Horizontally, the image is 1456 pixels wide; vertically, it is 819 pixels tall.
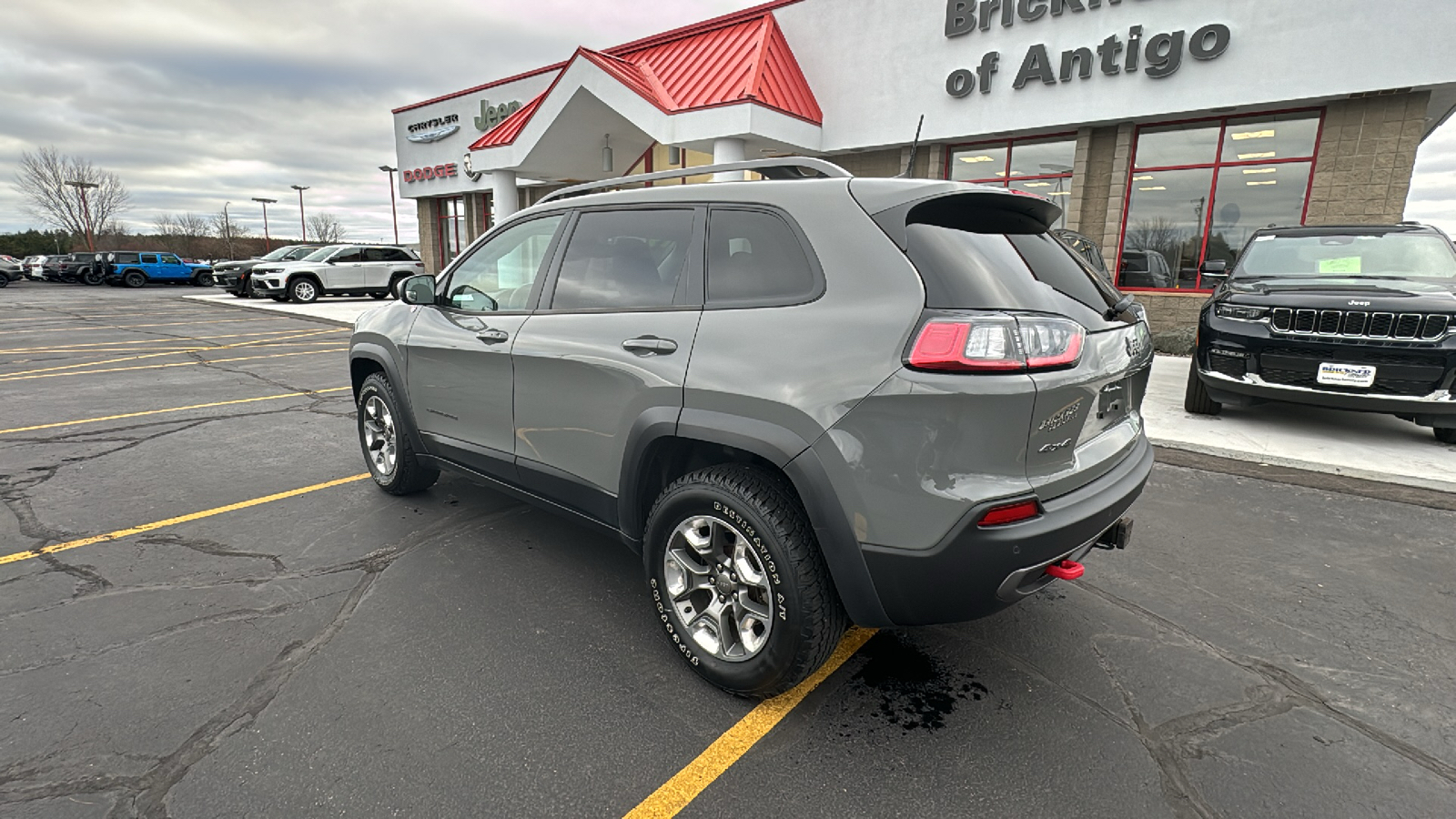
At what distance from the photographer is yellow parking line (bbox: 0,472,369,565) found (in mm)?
3695

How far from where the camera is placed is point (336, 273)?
74.5ft

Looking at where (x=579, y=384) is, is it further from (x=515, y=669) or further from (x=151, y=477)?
(x=151, y=477)

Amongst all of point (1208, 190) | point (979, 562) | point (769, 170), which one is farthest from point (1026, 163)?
point (979, 562)

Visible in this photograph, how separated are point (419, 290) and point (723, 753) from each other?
9.72 ft

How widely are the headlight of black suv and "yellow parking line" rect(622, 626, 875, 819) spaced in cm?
537

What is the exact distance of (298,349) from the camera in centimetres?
1216

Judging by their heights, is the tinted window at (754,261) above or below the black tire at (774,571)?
above

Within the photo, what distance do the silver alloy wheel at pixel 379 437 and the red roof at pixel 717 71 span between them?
944 cm

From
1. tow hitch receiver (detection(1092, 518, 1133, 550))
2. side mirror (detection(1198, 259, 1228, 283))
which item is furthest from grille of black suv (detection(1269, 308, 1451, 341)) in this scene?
tow hitch receiver (detection(1092, 518, 1133, 550))

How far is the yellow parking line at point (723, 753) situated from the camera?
2061 millimetres

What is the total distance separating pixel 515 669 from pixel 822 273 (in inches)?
73.3

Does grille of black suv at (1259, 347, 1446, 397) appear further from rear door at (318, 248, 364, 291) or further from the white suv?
rear door at (318, 248, 364, 291)

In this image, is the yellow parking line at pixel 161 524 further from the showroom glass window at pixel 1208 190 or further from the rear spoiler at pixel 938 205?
the showroom glass window at pixel 1208 190

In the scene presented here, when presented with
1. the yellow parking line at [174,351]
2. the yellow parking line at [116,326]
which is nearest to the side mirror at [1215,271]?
the yellow parking line at [174,351]
